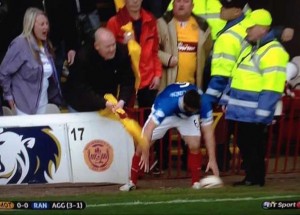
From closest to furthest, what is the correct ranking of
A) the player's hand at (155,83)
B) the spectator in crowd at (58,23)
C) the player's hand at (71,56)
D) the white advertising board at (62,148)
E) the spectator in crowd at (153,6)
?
the white advertising board at (62,148)
the player's hand at (155,83)
the player's hand at (71,56)
the spectator in crowd at (58,23)
the spectator in crowd at (153,6)

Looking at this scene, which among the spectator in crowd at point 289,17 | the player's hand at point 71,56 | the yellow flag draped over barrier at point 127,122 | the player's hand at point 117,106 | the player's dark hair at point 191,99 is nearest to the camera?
the player's dark hair at point 191,99

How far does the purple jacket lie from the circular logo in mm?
779

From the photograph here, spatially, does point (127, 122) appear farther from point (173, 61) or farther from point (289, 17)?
point (289, 17)

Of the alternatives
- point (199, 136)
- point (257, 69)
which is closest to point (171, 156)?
point (199, 136)

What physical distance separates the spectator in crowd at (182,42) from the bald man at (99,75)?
54 centimetres

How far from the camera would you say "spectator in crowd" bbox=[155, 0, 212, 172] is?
354 inches

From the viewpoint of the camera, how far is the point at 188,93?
8.09 meters

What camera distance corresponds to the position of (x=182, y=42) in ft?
29.6

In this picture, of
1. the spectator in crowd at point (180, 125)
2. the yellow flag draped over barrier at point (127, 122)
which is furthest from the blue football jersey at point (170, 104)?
the yellow flag draped over barrier at point (127, 122)

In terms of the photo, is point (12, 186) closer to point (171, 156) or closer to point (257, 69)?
point (171, 156)

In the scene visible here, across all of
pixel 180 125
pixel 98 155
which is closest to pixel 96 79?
pixel 98 155

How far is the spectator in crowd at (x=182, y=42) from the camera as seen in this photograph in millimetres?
8992

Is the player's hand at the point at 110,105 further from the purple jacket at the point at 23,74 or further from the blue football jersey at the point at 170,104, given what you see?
the purple jacket at the point at 23,74

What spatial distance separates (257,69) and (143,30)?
1.35 meters
